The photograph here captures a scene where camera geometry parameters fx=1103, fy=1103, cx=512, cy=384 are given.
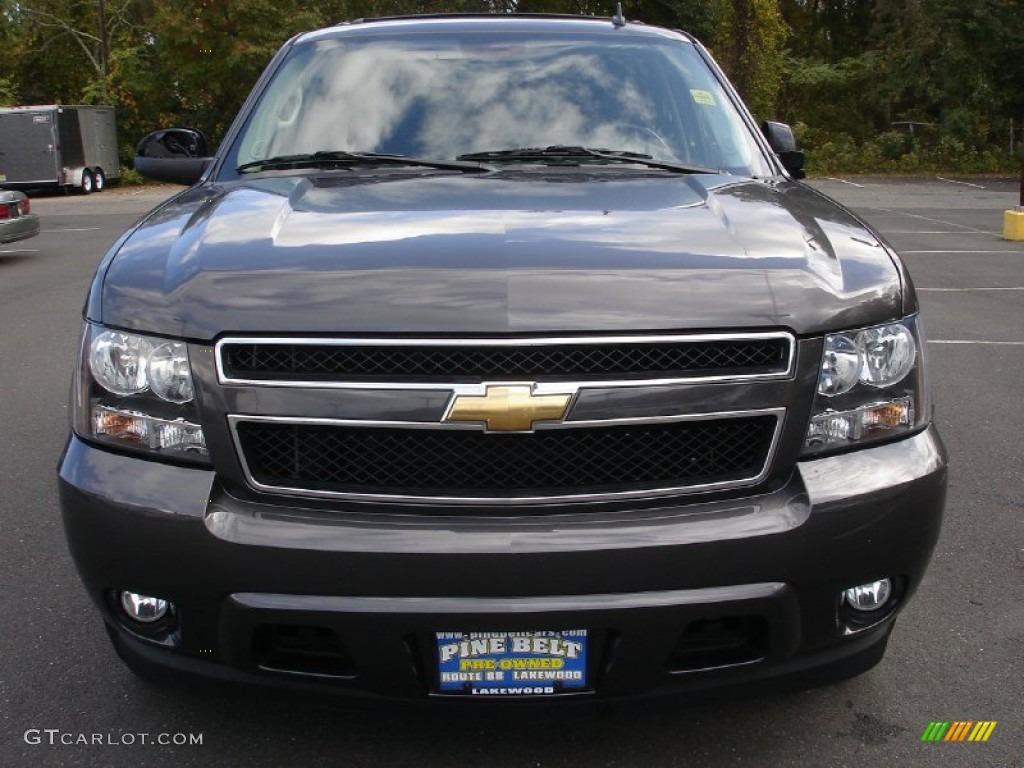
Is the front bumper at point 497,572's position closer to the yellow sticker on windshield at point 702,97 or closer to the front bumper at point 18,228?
the yellow sticker on windshield at point 702,97

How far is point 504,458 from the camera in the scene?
2.37 m

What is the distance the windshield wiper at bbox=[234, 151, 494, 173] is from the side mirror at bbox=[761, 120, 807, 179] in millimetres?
1430

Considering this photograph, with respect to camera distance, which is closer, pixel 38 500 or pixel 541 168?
pixel 541 168

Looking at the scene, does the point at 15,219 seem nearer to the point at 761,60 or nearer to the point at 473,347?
the point at 473,347

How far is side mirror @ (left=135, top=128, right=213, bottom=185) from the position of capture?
4.20 meters

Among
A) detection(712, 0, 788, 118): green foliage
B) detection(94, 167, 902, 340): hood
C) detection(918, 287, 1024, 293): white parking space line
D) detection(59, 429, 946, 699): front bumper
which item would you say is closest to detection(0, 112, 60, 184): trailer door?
detection(712, 0, 788, 118): green foliage

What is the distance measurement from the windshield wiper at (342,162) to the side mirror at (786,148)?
1430 millimetres

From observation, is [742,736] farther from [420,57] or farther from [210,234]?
[420,57]

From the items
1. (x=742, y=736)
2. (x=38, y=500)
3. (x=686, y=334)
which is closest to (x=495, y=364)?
(x=686, y=334)

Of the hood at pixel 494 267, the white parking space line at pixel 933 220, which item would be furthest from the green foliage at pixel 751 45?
the hood at pixel 494 267

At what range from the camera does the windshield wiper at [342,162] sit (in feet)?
11.2

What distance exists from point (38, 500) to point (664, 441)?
3299 mm

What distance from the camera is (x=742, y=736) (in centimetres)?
283

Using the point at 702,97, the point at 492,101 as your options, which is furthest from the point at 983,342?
the point at 492,101
